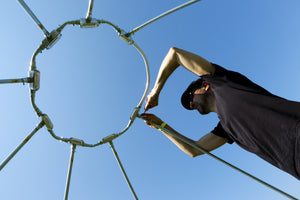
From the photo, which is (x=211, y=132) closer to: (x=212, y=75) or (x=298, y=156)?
(x=212, y=75)

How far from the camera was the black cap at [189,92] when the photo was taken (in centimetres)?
449

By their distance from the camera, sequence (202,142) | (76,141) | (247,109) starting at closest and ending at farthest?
(247,109)
(202,142)
(76,141)

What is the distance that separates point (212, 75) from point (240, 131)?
2.57 ft

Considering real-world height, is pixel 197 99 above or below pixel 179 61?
below

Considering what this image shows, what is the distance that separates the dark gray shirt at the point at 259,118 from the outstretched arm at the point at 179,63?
0.12 metres

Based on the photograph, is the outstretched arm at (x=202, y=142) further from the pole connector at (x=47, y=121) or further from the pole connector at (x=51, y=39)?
the pole connector at (x=51, y=39)

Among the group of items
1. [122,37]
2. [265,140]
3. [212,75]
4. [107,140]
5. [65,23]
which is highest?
[65,23]

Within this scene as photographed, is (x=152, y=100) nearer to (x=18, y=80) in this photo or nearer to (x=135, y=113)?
(x=135, y=113)

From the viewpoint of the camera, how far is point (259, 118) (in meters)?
3.32

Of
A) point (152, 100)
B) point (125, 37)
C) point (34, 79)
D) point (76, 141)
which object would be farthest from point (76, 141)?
point (125, 37)

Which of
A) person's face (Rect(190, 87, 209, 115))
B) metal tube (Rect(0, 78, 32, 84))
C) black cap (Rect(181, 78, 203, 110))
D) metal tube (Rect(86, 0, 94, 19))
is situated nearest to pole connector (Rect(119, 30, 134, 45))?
metal tube (Rect(86, 0, 94, 19))

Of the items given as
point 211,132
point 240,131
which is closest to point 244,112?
point 240,131

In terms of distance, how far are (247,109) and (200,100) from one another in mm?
1037

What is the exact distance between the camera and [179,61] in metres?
4.15
